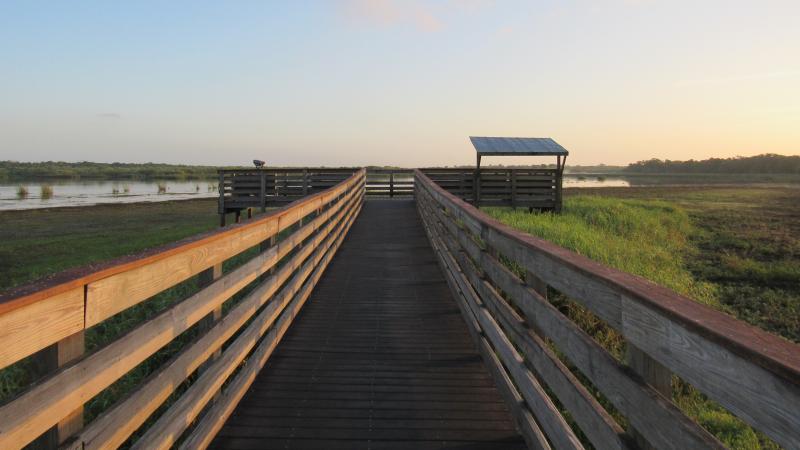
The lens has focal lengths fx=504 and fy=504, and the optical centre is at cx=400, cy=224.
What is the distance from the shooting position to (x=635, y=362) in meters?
1.74

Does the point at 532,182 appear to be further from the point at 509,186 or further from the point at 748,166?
A: the point at 748,166

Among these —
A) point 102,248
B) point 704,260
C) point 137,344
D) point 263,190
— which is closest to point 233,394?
point 137,344

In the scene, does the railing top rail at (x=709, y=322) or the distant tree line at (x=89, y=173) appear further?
the distant tree line at (x=89, y=173)

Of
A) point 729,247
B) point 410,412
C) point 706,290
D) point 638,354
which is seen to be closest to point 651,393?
point 638,354

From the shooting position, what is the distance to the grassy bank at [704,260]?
5871mm

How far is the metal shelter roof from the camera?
63.4 ft

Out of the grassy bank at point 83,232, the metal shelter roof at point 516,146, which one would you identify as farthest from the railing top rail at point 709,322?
the metal shelter roof at point 516,146

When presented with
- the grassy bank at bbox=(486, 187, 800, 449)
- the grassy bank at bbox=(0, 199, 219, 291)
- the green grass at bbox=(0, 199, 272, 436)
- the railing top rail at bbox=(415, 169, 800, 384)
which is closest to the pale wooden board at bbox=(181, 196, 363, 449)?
the green grass at bbox=(0, 199, 272, 436)

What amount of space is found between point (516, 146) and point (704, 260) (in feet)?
28.0

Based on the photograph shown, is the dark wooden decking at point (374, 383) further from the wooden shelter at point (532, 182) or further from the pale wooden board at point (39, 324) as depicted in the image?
the wooden shelter at point (532, 182)

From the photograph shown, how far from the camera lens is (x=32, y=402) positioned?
1465mm

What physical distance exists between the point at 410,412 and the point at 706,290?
8641 mm

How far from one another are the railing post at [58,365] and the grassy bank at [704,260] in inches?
176

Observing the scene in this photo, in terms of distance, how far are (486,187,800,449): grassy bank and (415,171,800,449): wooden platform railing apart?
2426 millimetres
